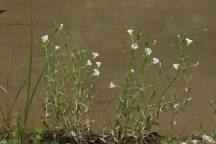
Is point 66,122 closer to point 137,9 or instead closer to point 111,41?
point 111,41

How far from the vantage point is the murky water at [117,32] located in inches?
129

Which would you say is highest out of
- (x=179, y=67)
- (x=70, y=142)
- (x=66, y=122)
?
(x=179, y=67)

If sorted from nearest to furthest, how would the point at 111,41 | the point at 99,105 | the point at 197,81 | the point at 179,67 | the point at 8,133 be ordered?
the point at 179,67 < the point at 8,133 < the point at 99,105 < the point at 197,81 < the point at 111,41

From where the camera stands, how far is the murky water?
3.27m

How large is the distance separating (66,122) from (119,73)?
120cm

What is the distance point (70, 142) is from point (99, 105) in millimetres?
656

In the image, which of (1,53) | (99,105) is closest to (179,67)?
(99,105)

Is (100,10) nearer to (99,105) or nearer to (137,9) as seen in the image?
(137,9)

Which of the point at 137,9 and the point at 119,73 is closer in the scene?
the point at 119,73

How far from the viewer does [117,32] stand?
423cm

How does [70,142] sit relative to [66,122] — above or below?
below

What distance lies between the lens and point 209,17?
14.6ft

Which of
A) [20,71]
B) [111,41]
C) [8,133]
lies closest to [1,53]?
[20,71]

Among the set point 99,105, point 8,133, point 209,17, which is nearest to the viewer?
point 8,133
